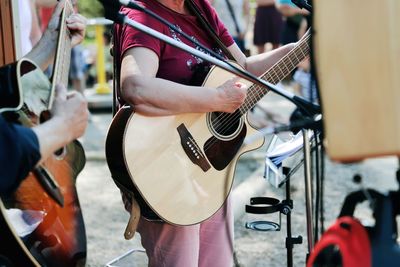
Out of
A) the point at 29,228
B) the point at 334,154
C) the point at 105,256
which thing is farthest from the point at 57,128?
the point at 105,256

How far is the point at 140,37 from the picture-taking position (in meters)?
2.34

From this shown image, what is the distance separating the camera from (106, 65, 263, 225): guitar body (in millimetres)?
2354

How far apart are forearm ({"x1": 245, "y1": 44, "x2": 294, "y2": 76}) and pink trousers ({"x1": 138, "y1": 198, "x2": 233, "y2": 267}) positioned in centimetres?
60

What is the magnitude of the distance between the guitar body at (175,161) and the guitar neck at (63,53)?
280mm

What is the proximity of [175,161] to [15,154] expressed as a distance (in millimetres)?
854

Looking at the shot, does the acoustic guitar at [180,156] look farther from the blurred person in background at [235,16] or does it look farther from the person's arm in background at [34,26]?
the blurred person in background at [235,16]

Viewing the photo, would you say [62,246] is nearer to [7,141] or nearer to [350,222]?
[7,141]

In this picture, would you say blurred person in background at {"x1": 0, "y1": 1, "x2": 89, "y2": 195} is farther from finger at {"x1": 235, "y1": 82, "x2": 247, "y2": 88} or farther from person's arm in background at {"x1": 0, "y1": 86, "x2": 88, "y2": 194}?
finger at {"x1": 235, "y1": 82, "x2": 247, "y2": 88}

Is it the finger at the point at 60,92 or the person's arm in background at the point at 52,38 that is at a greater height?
the person's arm in background at the point at 52,38

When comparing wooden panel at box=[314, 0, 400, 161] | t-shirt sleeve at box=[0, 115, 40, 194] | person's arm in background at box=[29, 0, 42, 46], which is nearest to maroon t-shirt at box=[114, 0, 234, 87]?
t-shirt sleeve at box=[0, 115, 40, 194]

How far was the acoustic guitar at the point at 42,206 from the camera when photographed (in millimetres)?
1839

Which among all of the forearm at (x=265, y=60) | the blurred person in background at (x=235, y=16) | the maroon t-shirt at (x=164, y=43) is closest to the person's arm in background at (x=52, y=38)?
the maroon t-shirt at (x=164, y=43)

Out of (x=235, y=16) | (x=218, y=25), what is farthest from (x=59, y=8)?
(x=235, y=16)

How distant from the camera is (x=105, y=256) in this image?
3838mm
